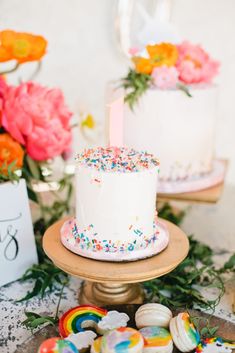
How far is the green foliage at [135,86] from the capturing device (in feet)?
3.51

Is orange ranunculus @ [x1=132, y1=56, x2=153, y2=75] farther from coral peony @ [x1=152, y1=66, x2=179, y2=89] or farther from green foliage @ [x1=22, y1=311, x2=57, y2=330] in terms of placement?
green foliage @ [x1=22, y1=311, x2=57, y2=330]

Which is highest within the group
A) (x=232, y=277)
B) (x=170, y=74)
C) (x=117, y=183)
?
(x=170, y=74)

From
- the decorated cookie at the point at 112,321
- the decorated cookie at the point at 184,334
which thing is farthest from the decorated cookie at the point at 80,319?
the decorated cookie at the point at 184,334

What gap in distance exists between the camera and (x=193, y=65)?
3.65 ft

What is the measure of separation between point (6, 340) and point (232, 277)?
1.58 feet

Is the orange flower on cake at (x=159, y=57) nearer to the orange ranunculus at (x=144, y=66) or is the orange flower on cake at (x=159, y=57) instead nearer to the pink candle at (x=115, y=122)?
the orange ranunculus at (x=144, y=66)

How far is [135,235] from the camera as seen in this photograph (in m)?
0.80

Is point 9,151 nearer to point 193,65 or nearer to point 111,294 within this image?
point 111,294

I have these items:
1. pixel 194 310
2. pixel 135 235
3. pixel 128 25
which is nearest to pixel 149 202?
pixel 135 235

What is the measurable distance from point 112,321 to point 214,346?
164 millimetres

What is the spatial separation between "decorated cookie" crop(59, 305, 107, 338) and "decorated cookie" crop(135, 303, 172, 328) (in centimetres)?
6

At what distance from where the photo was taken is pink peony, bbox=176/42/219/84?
110 cm

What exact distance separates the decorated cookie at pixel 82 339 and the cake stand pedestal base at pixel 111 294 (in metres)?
0.15

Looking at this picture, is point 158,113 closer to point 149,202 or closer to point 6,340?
point 149,202
